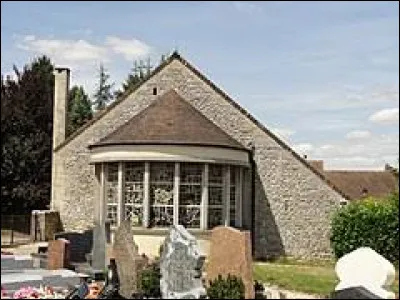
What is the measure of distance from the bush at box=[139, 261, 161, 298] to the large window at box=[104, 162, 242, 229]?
10134mm

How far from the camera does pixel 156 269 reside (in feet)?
51.8

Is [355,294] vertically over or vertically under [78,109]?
under

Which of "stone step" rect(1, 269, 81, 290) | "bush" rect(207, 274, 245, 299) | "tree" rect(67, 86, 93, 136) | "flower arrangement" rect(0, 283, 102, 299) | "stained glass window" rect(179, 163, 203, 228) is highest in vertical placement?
"tree" rect(67, 86, 93, 136)

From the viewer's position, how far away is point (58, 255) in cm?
2183

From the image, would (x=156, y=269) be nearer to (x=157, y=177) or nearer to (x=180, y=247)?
(x=180, y=247)

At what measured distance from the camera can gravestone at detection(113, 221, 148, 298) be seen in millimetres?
15859

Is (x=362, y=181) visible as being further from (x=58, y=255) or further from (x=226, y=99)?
(x=58, y=255)

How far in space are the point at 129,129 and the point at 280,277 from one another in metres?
10.3

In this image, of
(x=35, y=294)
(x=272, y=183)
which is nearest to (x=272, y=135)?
(x=272, y=183)

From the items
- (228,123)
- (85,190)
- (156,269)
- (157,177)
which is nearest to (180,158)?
(157,177)

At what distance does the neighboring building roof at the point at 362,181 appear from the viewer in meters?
44.6

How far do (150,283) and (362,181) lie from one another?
33.8 meters

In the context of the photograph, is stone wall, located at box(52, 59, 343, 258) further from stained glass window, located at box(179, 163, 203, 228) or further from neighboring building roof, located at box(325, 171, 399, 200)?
neighboring building roof, located at box(325, 171, 399, 200)

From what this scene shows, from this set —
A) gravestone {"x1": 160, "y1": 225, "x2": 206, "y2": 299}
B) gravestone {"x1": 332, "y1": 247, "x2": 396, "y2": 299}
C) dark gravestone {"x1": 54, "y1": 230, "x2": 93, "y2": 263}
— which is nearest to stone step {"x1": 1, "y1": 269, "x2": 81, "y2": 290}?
dark gravestone {"x1": 54, "y1": 230, "x2": 93, "y2": 263}
